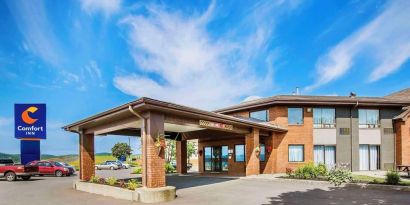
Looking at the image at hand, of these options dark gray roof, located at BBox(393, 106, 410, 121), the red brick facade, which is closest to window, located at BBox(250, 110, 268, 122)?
the red brick facade

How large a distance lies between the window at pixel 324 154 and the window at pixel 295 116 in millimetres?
2424

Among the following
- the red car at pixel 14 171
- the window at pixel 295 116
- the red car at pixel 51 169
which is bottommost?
the red car at pixel 51 169

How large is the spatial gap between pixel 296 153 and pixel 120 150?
65776 millimetres

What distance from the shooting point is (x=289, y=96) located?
25.8 m

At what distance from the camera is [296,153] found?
25688 millimetres

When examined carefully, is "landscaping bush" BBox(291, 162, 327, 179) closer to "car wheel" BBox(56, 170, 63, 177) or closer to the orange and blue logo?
"car wheel" BBox(56, 170, 63, 177)

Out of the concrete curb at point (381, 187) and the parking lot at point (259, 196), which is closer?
the parking lot at point (259, 196)

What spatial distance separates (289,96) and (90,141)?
1443 cm

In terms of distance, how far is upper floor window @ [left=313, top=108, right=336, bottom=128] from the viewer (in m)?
26.0

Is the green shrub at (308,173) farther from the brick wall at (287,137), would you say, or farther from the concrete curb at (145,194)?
the concrete curb at (145,194)

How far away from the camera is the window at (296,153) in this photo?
25609mm

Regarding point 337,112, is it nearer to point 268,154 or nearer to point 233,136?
point 268,154

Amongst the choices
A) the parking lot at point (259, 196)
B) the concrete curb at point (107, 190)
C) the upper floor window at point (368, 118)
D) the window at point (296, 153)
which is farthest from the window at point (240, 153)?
the concrete curb at point (107, 190)

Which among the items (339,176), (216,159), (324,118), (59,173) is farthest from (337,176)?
(59,173)
